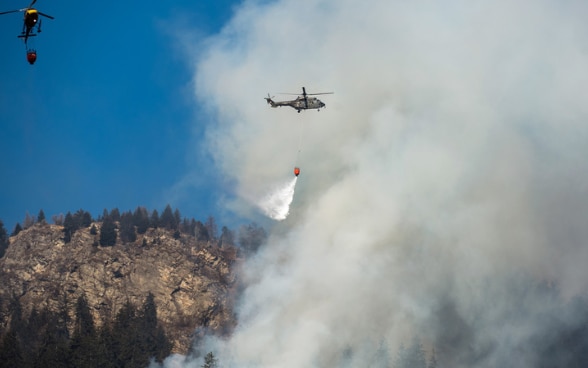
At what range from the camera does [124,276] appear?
18112cm

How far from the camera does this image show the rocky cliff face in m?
175

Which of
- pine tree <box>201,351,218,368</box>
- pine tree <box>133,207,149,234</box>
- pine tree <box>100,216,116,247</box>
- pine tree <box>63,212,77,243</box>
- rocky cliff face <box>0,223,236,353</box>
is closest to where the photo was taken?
pine tree <box>201,351,218,368</box>

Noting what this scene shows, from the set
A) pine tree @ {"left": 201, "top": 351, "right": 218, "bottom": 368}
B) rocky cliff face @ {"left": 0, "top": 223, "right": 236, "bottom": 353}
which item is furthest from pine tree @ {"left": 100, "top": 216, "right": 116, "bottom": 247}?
pine tree @ {"left": 201, "top": 351, "right": 218, "bottom": 368}

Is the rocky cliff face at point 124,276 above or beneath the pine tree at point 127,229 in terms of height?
beneath

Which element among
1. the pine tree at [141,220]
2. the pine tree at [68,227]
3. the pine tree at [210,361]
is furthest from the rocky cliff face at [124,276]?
the pine tree at [210,361]

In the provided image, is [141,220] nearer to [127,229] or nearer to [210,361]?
[127,229]

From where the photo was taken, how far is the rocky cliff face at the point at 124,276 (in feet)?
575

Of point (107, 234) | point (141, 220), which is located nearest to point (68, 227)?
point (107, 234)

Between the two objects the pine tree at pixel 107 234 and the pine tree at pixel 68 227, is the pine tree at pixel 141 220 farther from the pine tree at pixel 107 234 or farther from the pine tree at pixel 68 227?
the pine tree at pixel 68 227

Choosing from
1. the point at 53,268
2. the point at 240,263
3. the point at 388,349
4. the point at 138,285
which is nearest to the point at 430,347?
the point at 388,349

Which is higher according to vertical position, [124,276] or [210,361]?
[124,276]

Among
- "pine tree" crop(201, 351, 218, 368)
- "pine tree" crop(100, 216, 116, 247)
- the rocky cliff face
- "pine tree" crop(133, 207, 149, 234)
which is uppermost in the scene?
"pine tree" crop(133, 207, 149, 234)

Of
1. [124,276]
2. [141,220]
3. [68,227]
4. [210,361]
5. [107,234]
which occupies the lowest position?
[210,361]

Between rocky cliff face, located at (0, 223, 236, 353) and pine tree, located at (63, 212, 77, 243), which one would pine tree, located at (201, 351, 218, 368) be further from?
pine tree, located at (63, 212, 77, 243)
